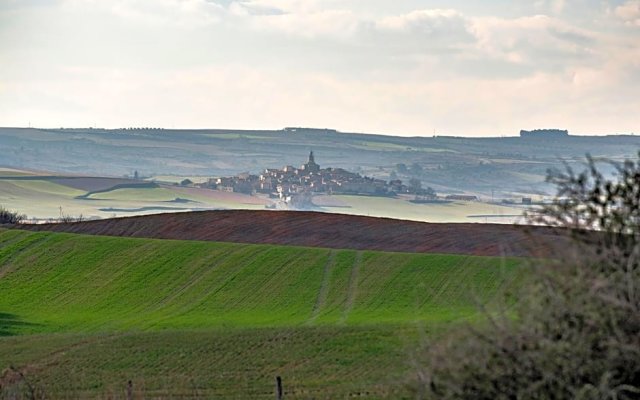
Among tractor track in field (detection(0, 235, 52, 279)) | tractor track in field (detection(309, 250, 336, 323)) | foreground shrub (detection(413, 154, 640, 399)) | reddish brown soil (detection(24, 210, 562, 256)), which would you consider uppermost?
foreground shrub (detection(413, 154, 640, 399))

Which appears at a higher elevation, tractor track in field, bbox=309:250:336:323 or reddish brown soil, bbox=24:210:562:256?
reddish brown soil, bbox=24:210:562:256

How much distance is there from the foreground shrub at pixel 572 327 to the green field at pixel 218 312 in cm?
135

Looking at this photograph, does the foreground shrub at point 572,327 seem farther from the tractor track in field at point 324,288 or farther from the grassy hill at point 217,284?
the tractor track in field at point 324,288

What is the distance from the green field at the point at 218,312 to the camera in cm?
3575

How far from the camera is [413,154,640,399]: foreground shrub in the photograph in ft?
47.9

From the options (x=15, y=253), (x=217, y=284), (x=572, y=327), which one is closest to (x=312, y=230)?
(x=217, y=284)

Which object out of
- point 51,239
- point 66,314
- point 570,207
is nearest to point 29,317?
point 66,314

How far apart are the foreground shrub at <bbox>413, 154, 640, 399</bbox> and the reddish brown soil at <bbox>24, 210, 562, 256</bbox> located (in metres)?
45.5

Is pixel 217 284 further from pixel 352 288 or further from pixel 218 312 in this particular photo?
pixel 352 288

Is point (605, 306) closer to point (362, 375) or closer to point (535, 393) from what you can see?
point (535, 393)

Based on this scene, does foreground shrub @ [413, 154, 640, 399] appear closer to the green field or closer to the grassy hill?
the green field

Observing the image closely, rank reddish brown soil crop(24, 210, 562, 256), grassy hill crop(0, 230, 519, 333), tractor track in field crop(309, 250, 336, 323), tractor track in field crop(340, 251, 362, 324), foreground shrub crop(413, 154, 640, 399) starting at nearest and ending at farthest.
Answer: foreground shrub crop(413, 154, 640, 399), tractor track in field crop(340, 251, 362, 324), grassy hill crop(0, 230, 519, 333), tractor track in field crop(309, 250, 336, 323), reddish brown soil crop(24, 210, 562, 256)

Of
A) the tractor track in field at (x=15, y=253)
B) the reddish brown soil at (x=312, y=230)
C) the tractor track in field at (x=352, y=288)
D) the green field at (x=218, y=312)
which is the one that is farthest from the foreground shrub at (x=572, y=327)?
the tractor track in field at (x=15, y=253)

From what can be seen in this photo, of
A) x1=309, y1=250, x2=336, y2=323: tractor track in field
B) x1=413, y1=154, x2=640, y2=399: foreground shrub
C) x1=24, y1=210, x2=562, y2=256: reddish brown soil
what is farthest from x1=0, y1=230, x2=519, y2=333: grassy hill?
x1=413, y1=154, x2=640, y2=399: foreground shrub
